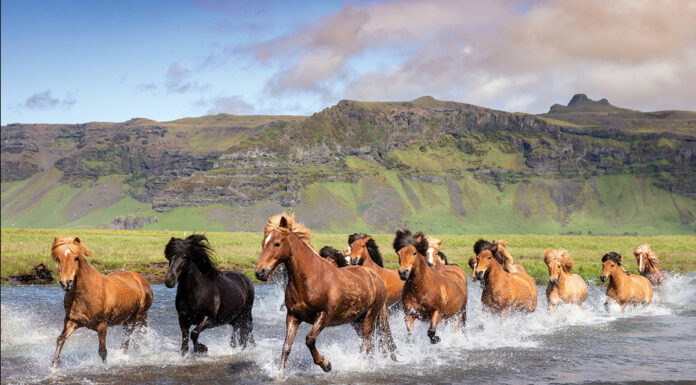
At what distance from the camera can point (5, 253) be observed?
128 ft

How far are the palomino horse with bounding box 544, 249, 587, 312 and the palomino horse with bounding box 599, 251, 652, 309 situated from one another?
1212 mm

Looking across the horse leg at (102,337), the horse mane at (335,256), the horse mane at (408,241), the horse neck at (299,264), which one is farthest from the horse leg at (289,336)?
the horse mane at (335,256)

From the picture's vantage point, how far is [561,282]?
62.8 ft

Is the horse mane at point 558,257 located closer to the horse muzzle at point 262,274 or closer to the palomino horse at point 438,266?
the palomino horse at point 438,266

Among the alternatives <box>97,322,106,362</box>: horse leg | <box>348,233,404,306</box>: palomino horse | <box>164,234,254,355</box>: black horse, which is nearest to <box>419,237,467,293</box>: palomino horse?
<box>348,233,404,306</box>: palomino horse

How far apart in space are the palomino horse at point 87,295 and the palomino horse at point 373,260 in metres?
5.65

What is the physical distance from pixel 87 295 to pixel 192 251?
225 cm

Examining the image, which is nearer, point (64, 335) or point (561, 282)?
point (64, 335)

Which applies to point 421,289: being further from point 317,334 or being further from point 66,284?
point 66,284

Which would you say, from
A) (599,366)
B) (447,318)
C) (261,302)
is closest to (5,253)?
(261,302)

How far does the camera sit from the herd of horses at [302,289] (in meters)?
10.4

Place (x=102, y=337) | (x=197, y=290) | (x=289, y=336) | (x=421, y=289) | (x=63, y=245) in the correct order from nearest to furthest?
(x=289, y=336) < (x=63, y=245) < (x=102, y=337) < (x=197, y=290) < (x=421, y=289)

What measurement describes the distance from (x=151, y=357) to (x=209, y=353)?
1.32 metres

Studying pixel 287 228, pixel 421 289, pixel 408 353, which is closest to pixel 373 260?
pixel 421 289
